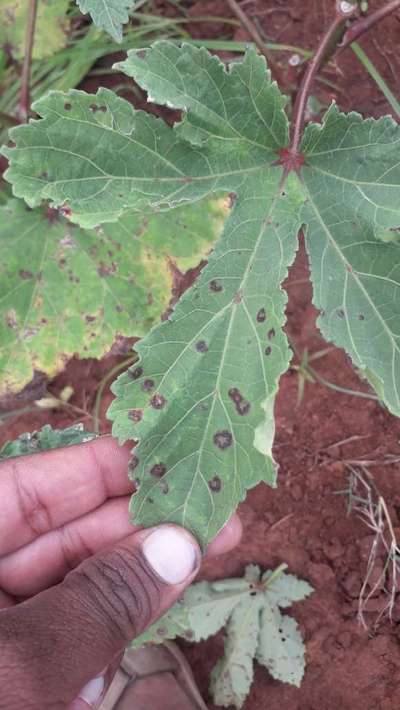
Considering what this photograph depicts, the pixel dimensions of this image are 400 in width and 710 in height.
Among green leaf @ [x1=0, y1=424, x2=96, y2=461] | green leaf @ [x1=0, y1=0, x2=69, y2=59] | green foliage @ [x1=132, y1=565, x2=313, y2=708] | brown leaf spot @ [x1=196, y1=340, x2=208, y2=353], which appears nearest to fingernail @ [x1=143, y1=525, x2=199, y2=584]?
brown leaf spot @ [x1=196, y1=340, x2=208, y2=353]

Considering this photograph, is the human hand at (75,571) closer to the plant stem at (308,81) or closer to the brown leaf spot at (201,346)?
the brown leaf spot at (201,346)

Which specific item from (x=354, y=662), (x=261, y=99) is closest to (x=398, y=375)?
(x=261, y=99)

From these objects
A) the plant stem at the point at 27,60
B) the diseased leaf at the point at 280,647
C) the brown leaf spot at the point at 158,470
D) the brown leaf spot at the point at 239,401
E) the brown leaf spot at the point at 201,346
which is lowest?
the diseased leaf at the point at 280,647

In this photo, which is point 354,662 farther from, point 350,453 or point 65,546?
point 65,546

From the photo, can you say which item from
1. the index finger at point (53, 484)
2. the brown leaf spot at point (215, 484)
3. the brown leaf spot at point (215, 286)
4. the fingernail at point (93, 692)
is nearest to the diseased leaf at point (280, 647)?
the fingernail at point (93, 692)

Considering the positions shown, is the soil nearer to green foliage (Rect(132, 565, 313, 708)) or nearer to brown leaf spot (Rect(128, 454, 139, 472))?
green foliage (Rect(132, 565, 313, 708))

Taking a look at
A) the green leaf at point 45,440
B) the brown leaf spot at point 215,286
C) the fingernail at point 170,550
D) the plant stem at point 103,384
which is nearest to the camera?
the fingernail at point 170,550
